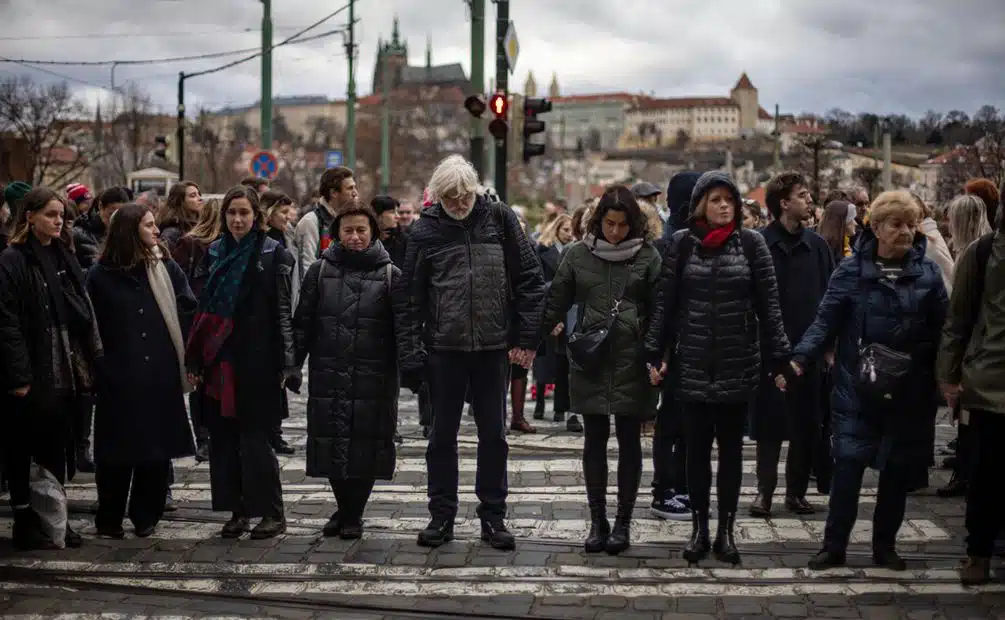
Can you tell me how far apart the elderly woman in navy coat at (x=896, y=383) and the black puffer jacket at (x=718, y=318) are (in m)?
0.28

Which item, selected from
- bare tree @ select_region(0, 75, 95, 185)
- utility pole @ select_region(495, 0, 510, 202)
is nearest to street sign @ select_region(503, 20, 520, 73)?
utility pole @ select_region(495, 0, 510, 202)

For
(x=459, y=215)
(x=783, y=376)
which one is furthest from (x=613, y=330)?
(x=459, y=215)

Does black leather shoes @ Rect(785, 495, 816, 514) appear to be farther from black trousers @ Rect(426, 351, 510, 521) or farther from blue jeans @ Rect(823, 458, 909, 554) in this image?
black trousers @ Rect(426, 351, 510, 521)

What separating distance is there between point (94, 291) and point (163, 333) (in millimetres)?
480

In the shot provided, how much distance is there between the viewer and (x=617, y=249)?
7.88 m

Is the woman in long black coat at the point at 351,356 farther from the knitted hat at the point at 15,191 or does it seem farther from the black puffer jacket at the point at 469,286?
the knitted hat at the point at 15,191

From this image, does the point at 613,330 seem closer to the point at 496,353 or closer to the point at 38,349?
the point at 496,353

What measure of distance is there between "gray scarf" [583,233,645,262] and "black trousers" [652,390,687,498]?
3.69 ft

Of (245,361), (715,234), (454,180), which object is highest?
(454,180)

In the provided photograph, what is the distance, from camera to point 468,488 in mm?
9961

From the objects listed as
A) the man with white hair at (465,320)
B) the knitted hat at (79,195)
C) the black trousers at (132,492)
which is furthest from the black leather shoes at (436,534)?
the knitted hat at (79,195)

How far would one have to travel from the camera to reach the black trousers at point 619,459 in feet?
26.1

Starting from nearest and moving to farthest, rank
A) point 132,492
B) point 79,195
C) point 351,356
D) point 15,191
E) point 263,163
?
point 351,356 → point 132,492 → point 15,191 → point 79,195 → point 263,163

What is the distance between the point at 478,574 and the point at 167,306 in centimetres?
261
